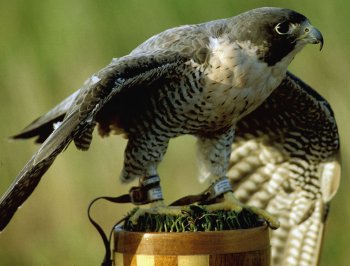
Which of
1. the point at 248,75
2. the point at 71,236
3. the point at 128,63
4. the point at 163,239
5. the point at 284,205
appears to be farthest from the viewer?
Answer: the point at 71,236

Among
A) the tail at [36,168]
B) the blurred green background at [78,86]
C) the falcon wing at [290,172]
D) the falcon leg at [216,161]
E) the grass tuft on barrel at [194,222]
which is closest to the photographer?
the tail at [36,168]

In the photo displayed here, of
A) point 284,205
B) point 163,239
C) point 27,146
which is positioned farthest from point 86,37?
point 163,239

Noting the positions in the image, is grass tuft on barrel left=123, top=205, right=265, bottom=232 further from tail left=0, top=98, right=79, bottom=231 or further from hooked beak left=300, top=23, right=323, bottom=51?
hooked beak left=300, top=23, right=323, bottom=51

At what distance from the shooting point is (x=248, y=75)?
318 centimetres

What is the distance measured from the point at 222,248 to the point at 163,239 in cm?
19

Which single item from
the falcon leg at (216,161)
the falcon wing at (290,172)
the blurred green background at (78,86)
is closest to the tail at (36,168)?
the falcon leg at (216,161)

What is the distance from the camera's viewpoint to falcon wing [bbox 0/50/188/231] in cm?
268

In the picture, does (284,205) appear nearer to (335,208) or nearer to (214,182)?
(335,208)

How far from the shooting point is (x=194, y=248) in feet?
8.86

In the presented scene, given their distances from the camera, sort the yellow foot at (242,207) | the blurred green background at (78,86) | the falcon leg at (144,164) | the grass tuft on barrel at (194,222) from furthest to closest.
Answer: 1. the blurred green background at (78,86)
2. the falcon leg at (144,164)
3. the yellow foot at (242,207)
4. the grass tuft on barrel at (194,222)

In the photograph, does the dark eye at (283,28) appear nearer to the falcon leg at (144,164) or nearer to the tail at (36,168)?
the falcon leg at (144,164)

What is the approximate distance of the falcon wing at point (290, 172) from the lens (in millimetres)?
3961

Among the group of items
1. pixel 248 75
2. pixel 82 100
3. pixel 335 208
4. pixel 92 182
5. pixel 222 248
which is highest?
pixel 82 100

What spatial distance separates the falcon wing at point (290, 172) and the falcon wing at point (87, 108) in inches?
36.6
